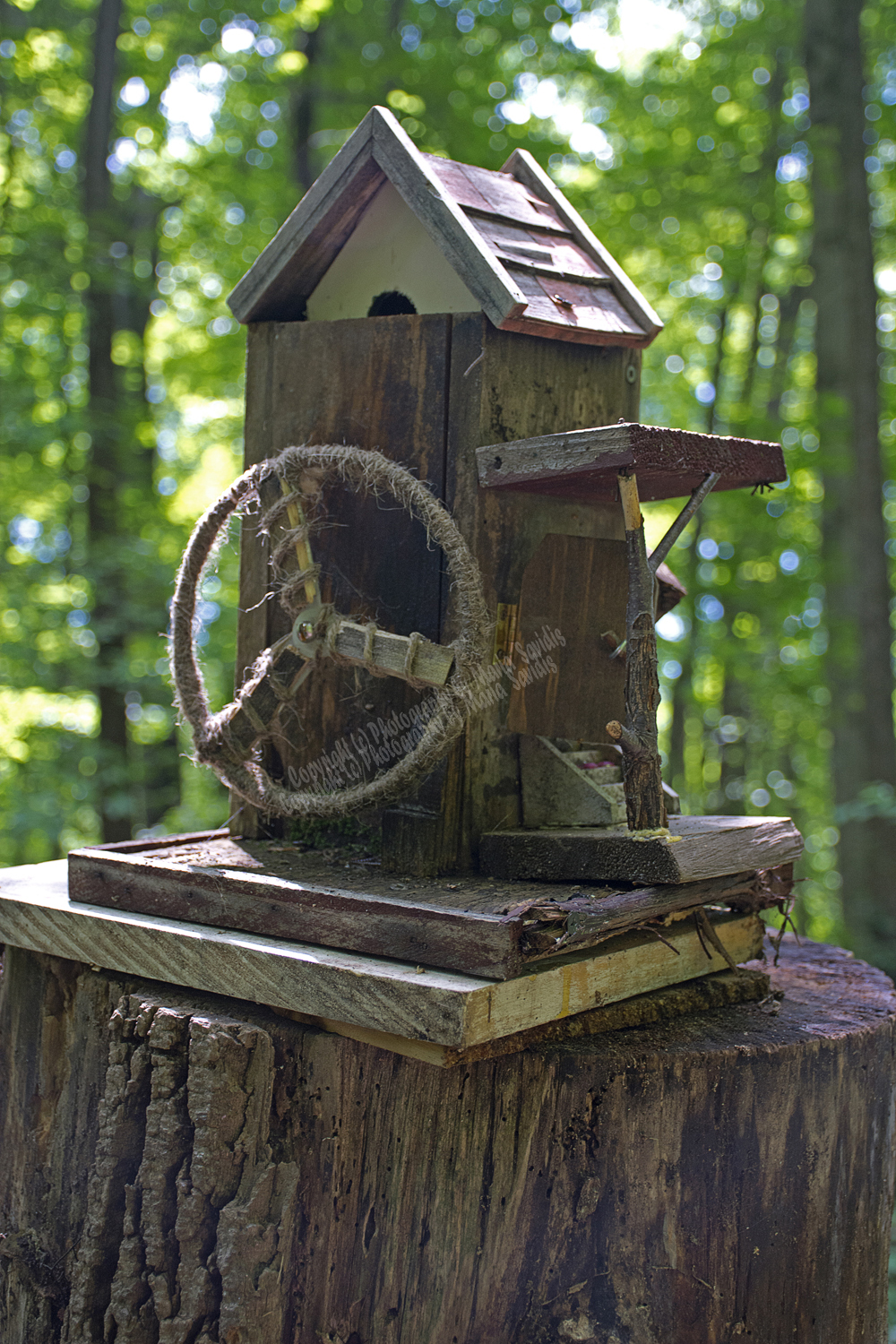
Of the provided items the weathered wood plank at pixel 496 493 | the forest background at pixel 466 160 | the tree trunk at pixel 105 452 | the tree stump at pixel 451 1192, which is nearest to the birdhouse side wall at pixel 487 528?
the weathered wood plank at pixel 496 493

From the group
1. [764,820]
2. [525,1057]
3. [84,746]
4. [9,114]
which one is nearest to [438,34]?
[9,114]

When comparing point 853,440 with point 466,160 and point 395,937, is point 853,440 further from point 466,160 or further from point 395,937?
point 395,937

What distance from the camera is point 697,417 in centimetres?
981

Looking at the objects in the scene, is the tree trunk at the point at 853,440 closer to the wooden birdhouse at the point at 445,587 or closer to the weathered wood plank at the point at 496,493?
the wooden birdhouse at the point at 445,587

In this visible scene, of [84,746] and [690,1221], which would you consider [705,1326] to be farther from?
[84,746]

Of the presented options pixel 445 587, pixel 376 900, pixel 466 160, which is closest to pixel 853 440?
pixel 466 160

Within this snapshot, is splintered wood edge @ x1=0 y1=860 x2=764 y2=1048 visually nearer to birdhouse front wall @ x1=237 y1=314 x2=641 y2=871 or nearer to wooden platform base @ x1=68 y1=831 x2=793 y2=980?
wooden platform base @ x1=68 y1=831 x2=793 y2=980

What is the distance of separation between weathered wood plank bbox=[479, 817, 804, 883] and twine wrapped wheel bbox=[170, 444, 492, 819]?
0.97 ft

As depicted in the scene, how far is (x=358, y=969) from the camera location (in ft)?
6.75

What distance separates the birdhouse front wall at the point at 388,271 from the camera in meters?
2.81

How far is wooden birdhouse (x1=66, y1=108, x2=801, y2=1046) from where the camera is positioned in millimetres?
2332

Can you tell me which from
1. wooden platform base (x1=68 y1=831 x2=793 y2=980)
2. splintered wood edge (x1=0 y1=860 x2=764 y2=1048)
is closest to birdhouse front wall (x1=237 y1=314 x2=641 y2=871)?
wooden platform base (x1=68 y1=831 x2=793 y2=980)

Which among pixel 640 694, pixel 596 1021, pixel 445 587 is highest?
pixel 445 587

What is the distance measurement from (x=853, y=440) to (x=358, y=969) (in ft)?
20.5
